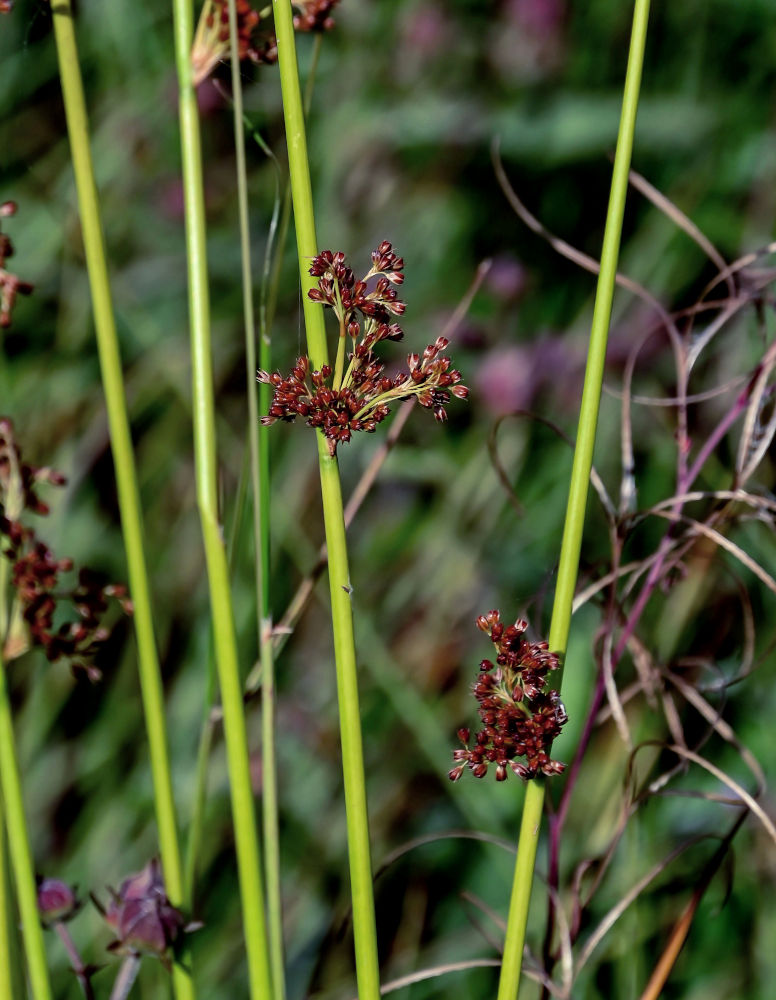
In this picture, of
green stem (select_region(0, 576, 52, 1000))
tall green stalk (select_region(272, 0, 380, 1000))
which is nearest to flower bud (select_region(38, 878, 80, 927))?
green stem (select_region(0, 576, 52, 1000))

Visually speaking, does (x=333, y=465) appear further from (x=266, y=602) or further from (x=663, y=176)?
(x=663, y=176)

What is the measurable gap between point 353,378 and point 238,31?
0.18 metres

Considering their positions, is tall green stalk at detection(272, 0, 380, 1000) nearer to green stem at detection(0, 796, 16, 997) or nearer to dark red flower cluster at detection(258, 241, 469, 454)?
dark red flower cluster at detection(258, 241, 469, 454)

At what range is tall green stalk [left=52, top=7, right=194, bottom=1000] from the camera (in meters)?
0.30

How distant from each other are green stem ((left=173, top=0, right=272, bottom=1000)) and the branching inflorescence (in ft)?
0.14

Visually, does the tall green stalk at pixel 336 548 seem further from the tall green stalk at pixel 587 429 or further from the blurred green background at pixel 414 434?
the blurred green background at pixel 414 434

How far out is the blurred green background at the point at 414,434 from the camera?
637mm

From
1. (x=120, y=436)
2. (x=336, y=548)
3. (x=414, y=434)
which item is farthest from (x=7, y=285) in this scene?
(x=414, y=434)

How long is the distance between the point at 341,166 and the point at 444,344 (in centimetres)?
51

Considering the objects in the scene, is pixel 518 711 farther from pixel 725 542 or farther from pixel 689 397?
pixel 689 397

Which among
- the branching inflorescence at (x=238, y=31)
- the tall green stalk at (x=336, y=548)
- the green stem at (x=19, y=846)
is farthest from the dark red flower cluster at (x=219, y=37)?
the green stem at (x=19, y=846)

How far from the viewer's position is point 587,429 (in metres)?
0.25

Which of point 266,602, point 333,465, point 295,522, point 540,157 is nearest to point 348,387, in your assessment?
point 333,465

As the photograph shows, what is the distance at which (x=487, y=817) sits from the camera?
0.65 m
